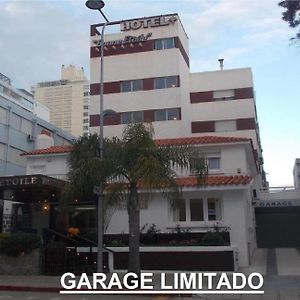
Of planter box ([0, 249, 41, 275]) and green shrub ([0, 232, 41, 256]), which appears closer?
planter box ([0, 249, 41, 275])

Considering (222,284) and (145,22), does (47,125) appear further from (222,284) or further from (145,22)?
(222,284)

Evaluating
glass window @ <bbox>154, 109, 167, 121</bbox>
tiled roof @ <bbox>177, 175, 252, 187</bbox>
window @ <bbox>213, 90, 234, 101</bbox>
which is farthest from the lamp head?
window @ <bbox>213, 90, 234, 101</bbox>

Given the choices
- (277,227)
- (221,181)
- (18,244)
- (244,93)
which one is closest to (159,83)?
(244,93)

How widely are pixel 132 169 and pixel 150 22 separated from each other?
34596mm

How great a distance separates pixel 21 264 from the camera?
19438 millimetres

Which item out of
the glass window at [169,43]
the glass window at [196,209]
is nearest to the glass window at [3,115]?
the glass window at [169,43]

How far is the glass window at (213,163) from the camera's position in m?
26.5

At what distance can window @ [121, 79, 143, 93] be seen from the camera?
46.4m

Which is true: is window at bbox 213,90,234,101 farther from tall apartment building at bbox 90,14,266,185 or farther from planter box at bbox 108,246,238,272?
planter box at bbox 108,246,238,272

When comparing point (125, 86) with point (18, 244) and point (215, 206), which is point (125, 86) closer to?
point (215, 206)

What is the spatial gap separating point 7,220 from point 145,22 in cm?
2630

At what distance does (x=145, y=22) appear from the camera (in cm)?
4816

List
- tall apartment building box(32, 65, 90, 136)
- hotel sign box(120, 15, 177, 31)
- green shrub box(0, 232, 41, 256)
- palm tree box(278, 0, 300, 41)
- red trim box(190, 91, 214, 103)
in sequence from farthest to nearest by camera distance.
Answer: tall apartment building box(32, 65, 90, 136)
red trim box(190, 91, 214, 103)
hotel sign box(120, 15, 177, 31)
green shrub box(0, 232, 41, 256)
palm tree box(278, 0, 300, 41)

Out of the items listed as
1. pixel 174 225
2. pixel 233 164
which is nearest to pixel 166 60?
pixel 233 164
